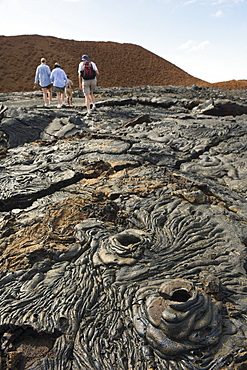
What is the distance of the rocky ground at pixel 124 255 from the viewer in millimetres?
1900

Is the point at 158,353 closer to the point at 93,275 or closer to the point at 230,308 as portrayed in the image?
the point at 230,308

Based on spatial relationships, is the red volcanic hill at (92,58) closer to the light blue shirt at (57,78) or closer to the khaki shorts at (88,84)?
the light blue shirt at (57,78)

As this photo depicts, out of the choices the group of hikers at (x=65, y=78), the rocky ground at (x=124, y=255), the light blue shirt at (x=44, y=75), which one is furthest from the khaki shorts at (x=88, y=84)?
the rocky ground at (x=124, y=255)

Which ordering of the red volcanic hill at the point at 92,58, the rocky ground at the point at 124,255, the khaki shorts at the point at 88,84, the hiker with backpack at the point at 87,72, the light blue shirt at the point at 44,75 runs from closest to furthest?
the rocky ground at the point at 124,255, the hiker with backpack at the point at 87,72, the khaki shorts at the point at 88,84, the light blue shirt at the point at 44,75, the red volcanic hill at the point at 92,58

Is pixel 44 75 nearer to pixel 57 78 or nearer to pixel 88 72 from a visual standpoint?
pixel 57 78

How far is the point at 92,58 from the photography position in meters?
27.7

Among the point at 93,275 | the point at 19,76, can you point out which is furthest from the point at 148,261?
the point at 19,76

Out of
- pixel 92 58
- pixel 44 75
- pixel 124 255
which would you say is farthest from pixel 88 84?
pixel 92 58

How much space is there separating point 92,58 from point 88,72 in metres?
22.9

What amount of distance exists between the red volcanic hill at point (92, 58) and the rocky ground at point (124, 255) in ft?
63.9

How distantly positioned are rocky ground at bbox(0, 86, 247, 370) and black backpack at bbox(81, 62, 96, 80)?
2644 millimetres

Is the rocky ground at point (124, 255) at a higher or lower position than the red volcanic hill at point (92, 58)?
lower

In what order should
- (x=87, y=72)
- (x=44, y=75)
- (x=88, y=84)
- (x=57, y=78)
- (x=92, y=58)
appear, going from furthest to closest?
(x=92, y=58) → (x=44, y=75) → (x=57, y=78) → (x=88, y=84) → (x=87, y=72)

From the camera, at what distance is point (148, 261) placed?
2.48 meters
